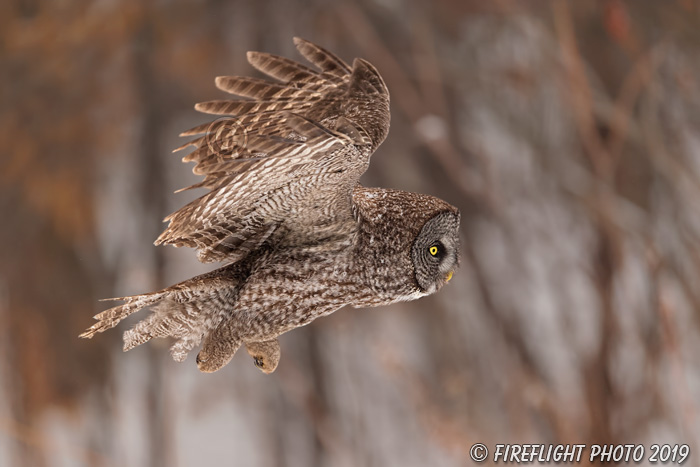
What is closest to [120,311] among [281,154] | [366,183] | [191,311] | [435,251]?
[191,311]

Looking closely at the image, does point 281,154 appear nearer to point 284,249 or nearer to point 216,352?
point 284,249

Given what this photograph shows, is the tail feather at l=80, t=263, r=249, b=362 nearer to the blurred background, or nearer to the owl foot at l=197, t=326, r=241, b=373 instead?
the owl foot at l=197, t=326, r=241, b=373

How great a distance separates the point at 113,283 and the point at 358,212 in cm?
228

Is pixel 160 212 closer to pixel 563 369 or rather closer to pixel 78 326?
pixel 78 326

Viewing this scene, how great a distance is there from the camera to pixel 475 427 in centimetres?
327

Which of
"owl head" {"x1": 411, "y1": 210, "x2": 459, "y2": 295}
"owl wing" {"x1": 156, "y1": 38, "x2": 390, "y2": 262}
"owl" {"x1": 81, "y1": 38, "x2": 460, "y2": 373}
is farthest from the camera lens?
"owl head" {"x1": 411, "y1": 210, "x2": 459, "y2": 295}

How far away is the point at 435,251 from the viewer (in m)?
1.48

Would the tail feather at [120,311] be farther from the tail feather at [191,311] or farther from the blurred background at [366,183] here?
the blurred background at [366,183]

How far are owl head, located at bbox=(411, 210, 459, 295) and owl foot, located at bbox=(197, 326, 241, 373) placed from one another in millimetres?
401

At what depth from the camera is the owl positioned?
133 centimetres

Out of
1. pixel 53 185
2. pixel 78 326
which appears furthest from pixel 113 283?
pixel 53 185

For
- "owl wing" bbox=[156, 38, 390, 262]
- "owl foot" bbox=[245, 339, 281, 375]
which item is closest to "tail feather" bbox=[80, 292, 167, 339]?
"owl wing" bbox=[156, 38, 390, 262]

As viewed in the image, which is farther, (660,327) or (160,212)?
(160,212)

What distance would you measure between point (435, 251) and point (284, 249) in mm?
317
